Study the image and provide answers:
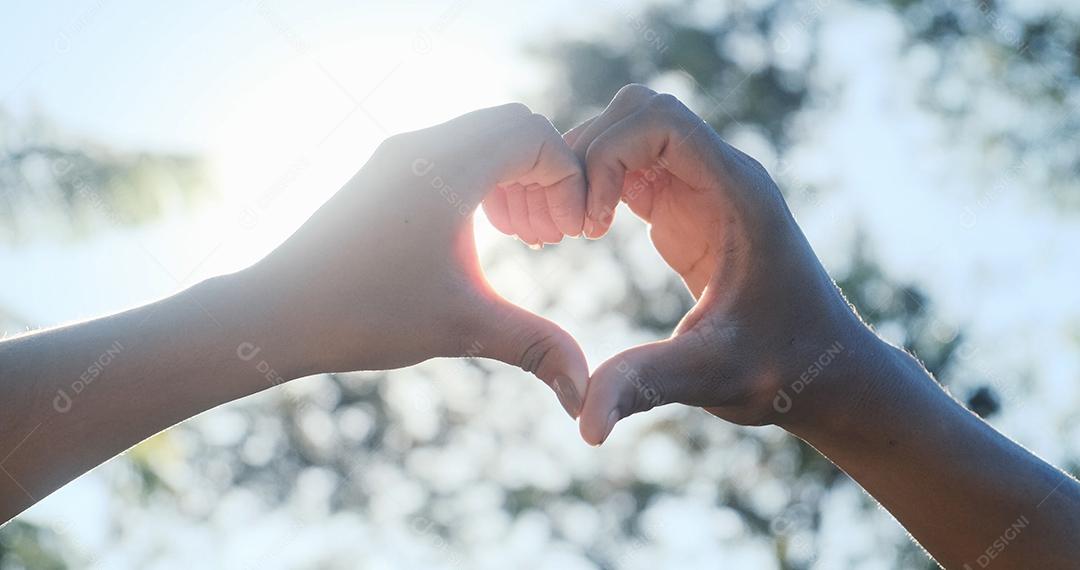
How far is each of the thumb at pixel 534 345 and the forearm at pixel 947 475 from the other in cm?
72

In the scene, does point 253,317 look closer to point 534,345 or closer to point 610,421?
point 534,345

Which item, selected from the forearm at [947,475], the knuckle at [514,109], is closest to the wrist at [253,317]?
the knuckle at [514,109]

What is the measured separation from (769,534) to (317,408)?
327 inches

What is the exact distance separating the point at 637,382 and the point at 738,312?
0.37 meters

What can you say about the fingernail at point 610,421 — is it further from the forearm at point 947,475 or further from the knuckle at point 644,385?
the forearm at point 947,475

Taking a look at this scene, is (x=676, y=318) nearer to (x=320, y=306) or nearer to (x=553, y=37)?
(x=553, y=37)

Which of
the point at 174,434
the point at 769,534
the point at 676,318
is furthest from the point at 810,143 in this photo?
the point at 174,434

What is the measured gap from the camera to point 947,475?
2441mm

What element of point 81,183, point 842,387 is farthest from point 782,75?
point 842,387

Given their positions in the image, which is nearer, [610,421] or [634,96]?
[610,421]

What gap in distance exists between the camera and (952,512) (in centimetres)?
243

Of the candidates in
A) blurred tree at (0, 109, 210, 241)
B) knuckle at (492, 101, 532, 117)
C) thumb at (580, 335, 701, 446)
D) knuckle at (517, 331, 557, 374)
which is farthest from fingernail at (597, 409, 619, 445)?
blurred tree at (0, 109, 210, 241)

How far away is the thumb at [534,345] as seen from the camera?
2334 mm

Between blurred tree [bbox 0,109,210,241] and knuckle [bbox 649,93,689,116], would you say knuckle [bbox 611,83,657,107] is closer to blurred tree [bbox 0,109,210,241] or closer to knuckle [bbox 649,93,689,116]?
knuckle [bbox 649,93,689,116]
